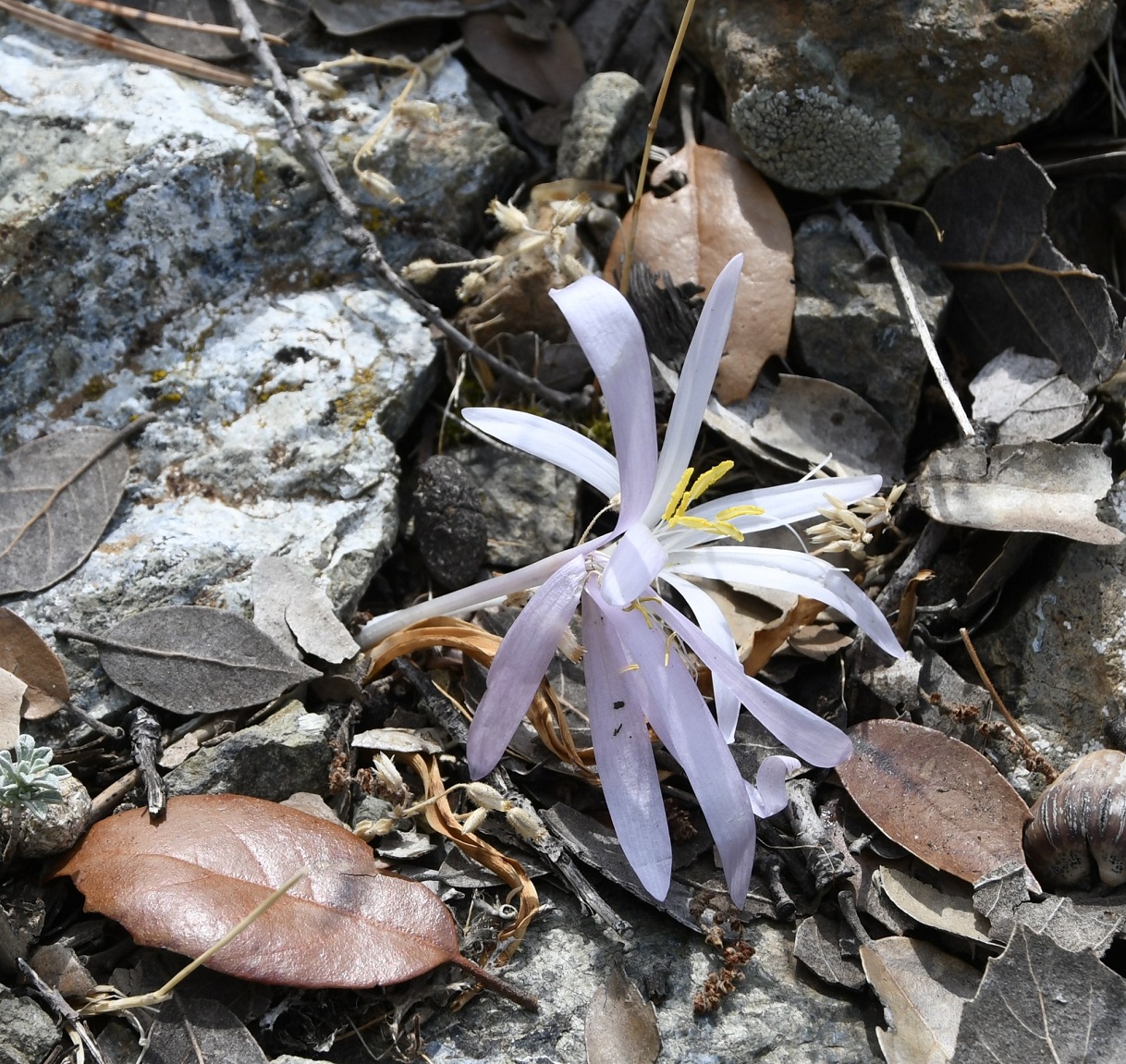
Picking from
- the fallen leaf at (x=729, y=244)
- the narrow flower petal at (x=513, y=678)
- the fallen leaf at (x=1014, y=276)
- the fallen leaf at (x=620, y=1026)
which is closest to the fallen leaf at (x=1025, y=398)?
the fallen leaf at (x=1014, y=276)

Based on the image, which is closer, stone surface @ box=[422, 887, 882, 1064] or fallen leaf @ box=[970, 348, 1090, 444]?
stone surface @ box=[422, 887, 882, 1064]

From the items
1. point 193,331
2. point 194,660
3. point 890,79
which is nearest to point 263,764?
point 194,660

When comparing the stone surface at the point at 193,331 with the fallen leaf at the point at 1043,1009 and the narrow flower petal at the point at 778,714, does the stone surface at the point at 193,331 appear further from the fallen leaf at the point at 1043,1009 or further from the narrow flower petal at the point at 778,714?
the fallen leaf at the point at 1043,1009

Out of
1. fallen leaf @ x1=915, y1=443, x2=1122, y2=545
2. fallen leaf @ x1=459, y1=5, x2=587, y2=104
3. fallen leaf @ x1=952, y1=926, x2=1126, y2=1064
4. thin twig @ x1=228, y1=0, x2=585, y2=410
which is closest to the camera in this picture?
fallen leaf @ x1=952, y1=926, x2=1126, y2=1064

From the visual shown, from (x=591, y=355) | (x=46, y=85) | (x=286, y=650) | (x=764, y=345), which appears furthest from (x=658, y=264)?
(x=46, y=85)

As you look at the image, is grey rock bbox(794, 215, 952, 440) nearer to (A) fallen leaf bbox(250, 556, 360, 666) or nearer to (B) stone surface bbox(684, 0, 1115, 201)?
(B) stone surface bbox(684, 0, 1115, 201)

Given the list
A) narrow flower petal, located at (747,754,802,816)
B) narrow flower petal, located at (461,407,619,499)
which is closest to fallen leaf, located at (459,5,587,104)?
narrow flower petal, located at (461,407,619,499)
